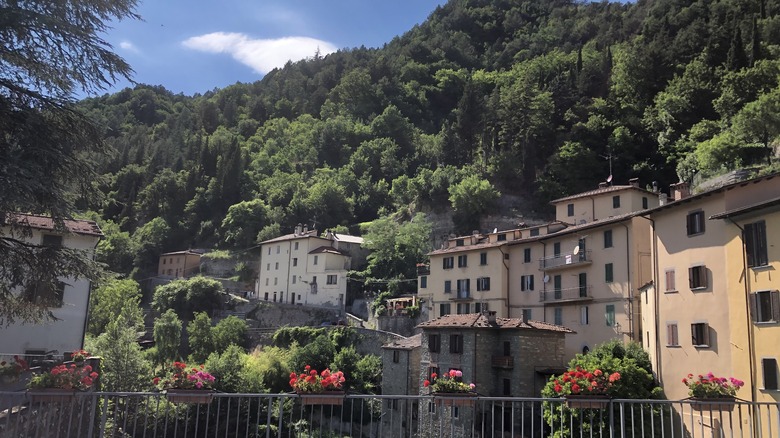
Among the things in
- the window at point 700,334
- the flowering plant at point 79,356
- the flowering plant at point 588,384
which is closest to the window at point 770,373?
the window at point 700,334

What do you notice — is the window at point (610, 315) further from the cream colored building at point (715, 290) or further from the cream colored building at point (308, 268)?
the cream colored building at point (308, 268)

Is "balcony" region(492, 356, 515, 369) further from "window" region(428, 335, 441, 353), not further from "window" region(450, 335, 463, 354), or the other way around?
"window" region(428, 335, 441, 353)

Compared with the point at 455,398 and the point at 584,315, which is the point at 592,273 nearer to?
the point at 584,315

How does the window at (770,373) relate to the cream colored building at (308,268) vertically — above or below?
below

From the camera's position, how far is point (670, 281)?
2536cm

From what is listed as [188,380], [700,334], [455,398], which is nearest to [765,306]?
[700,334]

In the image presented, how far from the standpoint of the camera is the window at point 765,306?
1927 cm

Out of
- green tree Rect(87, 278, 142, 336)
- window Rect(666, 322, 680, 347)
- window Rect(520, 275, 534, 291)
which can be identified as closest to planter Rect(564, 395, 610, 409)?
window Rect(666, 322, 680, 347)

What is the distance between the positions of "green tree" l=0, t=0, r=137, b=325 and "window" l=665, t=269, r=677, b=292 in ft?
72.0

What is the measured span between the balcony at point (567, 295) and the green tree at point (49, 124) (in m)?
27.7

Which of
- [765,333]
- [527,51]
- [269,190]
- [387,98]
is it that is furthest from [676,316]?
[387,98]

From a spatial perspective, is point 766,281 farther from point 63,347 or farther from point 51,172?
point 63,347

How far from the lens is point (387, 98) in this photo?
11738cm

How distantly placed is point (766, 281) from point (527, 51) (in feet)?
308
